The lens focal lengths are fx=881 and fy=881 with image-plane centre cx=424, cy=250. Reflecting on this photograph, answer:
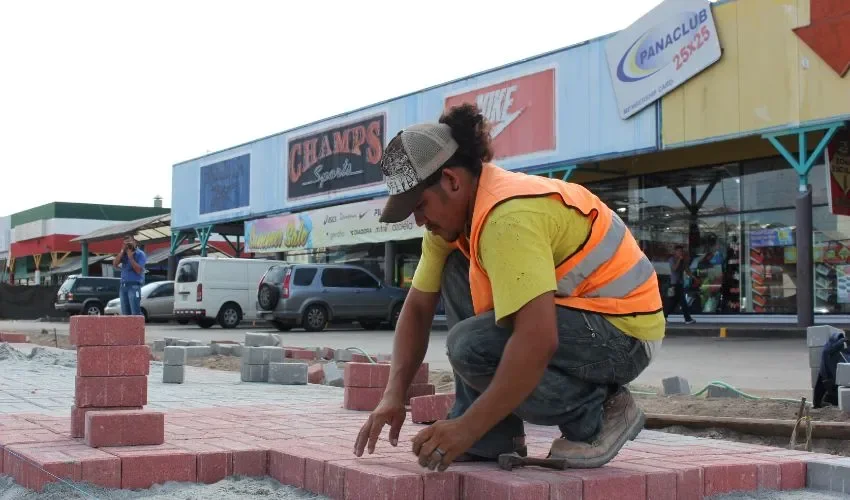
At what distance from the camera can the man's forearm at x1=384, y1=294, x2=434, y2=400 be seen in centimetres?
343

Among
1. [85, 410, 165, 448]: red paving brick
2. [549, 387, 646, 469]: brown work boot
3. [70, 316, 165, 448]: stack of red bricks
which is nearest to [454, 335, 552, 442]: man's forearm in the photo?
[549, 387, 646, 469]: brown work boot

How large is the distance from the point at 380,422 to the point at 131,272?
42.5 ft

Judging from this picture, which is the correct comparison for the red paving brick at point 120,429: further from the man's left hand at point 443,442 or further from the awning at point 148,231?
the awning at point 148,231

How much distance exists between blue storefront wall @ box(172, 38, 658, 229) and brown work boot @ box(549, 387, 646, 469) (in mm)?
13824

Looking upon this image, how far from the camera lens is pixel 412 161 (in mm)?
2928

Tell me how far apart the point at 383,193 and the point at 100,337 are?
19.1 meters

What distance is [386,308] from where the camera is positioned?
858 inches

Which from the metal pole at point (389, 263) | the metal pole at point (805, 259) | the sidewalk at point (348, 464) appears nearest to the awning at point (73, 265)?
the metal pole at point (389, 263)

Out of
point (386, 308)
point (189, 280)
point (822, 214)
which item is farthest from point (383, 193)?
point (822, 214)

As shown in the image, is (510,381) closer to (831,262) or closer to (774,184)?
(831,262)

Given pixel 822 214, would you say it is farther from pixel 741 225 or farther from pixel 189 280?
pixel 189 280

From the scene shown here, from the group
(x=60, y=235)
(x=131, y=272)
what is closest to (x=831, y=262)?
(x=131, y=272)

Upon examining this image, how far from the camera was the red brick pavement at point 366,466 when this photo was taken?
289cm

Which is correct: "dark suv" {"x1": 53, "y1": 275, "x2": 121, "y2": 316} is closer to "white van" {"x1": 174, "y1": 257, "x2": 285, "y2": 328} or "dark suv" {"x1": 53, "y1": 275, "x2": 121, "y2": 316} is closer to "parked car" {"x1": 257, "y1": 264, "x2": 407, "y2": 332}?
"white van" {"x1": 174, "y1": 257, "x2": 285, "y2": 328}
